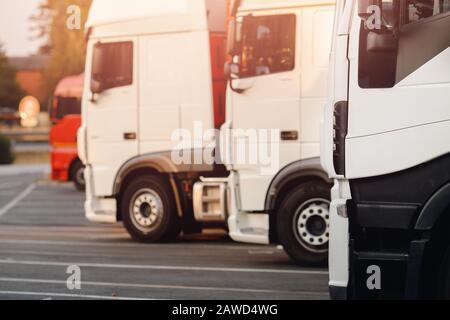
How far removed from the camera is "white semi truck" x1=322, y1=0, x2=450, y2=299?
741cm

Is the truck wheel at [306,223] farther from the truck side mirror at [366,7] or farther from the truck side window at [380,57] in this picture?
the truck side mirror at [366,7]

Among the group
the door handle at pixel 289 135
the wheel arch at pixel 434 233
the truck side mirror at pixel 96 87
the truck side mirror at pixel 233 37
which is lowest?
the wheel arch at pixel 434 233

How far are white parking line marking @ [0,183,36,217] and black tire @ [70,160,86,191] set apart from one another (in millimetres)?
1140

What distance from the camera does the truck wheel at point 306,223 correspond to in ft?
44.4

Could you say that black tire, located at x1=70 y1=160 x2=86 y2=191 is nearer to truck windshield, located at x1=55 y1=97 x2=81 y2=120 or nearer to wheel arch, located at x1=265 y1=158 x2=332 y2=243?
truck windshield, located at x1=55 y1=97 x2=81 y2=120

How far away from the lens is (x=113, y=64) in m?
16.7

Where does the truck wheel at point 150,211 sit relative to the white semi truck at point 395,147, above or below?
below

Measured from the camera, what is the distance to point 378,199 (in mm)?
7641

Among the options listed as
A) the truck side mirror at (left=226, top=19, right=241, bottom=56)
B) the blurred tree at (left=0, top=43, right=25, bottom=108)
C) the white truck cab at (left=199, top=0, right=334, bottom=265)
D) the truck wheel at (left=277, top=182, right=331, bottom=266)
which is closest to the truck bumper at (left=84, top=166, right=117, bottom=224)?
the white truck cab at (left=199, top=0, right=334, bottom=265)

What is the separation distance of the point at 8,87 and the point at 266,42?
9945cm

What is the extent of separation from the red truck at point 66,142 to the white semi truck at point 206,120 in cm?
1336

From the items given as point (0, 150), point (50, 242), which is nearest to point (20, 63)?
point (0, 150)

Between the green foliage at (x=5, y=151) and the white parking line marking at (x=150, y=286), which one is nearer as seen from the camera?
the white parking line marking at (x=150, y=286)

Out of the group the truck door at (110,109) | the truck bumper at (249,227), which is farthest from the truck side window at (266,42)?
the truck door at (110,109)
